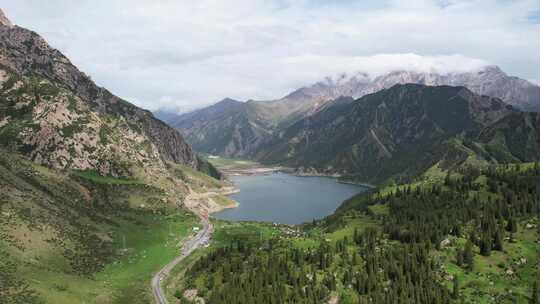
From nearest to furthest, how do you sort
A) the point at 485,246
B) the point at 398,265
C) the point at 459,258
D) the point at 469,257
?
1. the point at 469,257
2. the point at 398,265
3. the point at 459,258
4. the point at 485,246

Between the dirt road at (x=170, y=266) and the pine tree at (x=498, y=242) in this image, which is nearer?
the dirt road at (x=170, y=266)

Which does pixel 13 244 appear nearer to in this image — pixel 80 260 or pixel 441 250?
pixel 80 260

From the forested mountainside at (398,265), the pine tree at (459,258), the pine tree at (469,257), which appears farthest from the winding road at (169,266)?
the pine tree at (469,257)

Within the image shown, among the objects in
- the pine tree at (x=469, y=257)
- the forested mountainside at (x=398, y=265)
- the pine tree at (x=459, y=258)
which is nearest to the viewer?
the forested mountainside at (x=398, y=265)

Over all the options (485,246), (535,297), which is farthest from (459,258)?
(535,297)

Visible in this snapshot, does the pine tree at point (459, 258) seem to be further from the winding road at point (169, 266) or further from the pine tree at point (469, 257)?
the winding road at point (169, 266)

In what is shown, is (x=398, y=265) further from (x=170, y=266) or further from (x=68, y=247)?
(x=68, y=247)

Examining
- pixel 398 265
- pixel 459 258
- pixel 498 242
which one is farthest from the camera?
pixel 498 242

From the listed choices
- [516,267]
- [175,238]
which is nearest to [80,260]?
[175,238]

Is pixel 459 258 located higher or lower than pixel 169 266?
higher
